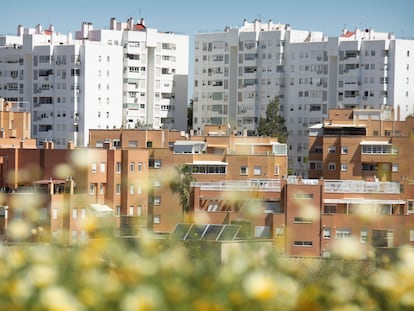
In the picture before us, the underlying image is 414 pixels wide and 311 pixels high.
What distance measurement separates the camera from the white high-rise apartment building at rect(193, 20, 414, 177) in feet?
191

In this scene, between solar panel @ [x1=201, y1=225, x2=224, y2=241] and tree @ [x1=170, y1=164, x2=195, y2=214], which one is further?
tree @ [x1=170, y1=164, x2=195, y2=214]

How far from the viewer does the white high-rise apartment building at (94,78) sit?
193ft

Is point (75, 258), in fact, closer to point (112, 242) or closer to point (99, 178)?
point (112, 242)

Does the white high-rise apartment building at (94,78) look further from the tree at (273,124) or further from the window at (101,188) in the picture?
the window at (101,188)

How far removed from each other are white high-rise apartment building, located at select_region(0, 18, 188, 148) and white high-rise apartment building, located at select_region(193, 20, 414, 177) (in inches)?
55.3

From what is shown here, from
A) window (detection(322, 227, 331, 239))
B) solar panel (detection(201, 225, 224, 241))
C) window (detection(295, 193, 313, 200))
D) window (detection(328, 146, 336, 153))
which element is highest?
solar panel (detection(201, 225, 224, 241))

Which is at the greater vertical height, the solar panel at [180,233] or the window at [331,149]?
the solar panel at [180,233]

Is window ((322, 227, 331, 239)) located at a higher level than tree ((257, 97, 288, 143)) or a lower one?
lower

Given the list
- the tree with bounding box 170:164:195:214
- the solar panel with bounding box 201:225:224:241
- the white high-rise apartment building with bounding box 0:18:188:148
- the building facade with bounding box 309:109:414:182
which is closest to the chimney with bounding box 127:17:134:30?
→ the white high-rise apartment building with bounding box 0:18:188:148

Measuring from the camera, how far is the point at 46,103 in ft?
197

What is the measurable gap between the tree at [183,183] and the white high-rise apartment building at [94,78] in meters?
17.2

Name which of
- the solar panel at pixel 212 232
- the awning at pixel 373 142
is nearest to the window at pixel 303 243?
the solar panel at pixel 212 232

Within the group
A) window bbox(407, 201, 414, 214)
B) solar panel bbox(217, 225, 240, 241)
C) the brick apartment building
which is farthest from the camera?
window bbox(407, 201, 414, 214)

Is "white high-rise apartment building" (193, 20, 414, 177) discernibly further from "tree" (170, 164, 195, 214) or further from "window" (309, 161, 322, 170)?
"tree" (170, 164, 195, 214)
